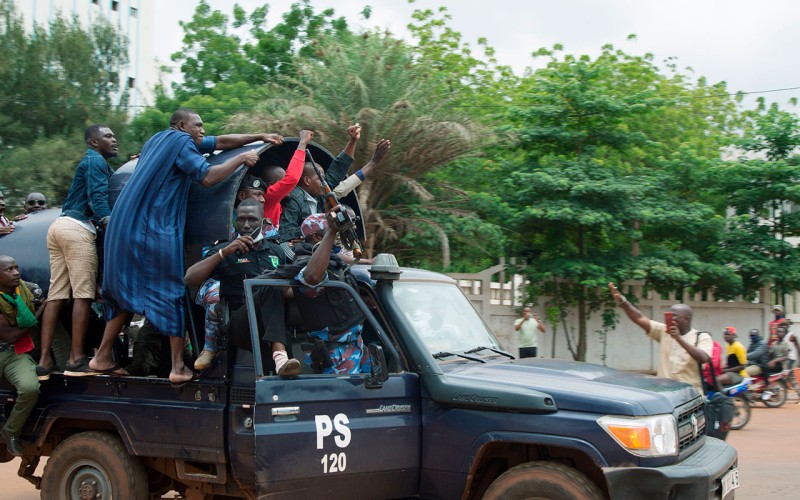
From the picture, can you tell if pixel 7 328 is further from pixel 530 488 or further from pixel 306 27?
pixel 306 27

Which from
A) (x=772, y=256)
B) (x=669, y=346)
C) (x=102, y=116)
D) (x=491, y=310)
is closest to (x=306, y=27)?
(x=102, y=116)

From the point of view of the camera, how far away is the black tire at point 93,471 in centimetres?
515

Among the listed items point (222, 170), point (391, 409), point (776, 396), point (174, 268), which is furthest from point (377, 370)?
point (776, 396)

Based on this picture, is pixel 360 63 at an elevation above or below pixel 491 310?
above

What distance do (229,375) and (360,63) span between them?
10.6 meters

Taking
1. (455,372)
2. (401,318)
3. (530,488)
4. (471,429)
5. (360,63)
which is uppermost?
(360,63)

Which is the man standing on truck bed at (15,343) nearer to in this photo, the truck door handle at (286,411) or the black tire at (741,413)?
the truck door handle at (286,411)

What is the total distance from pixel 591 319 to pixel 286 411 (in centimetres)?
1319

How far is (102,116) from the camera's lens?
19.5m

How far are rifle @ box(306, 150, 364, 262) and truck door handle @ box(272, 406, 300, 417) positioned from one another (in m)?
0.98

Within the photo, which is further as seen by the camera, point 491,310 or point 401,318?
point 491,310

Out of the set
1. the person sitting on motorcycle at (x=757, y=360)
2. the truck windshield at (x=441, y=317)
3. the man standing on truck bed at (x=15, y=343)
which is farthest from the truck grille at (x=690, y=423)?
the person sitting on motorcycle at (x=757, y=360)

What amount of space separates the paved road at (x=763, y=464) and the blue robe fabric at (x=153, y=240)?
3.00m

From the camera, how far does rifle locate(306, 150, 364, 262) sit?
433 cm
